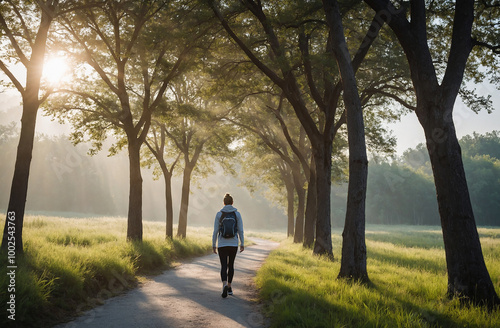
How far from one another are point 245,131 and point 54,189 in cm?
7999

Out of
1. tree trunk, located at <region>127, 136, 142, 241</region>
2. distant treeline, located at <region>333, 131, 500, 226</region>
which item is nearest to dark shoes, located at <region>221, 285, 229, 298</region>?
tree trunk, located at <region>127, 136, 142, 241</region>

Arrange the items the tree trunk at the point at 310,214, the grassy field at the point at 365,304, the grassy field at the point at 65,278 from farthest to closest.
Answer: the tree trunk at the point at 310,214, the grassy field at the point at 65,278, the grassy field at the point at 365,304

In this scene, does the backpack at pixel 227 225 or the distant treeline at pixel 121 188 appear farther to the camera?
the distant treeline at pixel 121 188

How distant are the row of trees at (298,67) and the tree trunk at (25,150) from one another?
3 cm

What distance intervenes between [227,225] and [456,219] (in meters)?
4.32

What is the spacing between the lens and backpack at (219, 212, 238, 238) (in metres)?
7.11

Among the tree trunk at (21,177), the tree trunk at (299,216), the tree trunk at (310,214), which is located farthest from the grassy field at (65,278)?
the tree trunk at (299,216)

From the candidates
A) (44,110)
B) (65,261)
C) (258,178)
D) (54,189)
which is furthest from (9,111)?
(65,261)

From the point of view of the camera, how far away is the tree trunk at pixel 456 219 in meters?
5.35

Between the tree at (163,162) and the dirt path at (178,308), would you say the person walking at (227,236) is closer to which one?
the dirt path at (178,308)

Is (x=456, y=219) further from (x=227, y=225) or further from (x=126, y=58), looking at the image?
(x=126, y=58)

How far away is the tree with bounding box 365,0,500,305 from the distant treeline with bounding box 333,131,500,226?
290ft

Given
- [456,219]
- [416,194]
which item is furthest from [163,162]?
[416,194]

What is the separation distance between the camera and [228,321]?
202 inches
